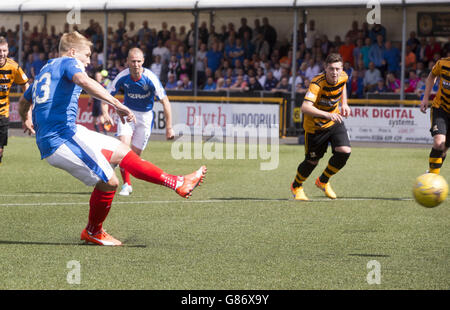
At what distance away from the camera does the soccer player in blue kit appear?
11383 mm

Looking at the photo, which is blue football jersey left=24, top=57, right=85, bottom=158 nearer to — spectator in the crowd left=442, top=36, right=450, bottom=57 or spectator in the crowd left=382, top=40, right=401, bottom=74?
spectator in the crowd left=382, top=40, right=401, bottom=74

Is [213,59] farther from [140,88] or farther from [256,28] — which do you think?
[140,88]

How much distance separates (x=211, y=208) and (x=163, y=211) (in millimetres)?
638

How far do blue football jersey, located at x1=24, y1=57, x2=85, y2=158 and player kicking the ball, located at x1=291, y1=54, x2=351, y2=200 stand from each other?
4107mm

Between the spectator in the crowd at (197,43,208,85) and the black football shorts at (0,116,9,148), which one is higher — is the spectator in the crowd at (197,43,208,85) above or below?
above

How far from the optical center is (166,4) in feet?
84.1

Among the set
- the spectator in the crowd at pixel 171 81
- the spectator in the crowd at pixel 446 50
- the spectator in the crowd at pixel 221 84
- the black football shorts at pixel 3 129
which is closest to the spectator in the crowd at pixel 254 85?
the spectator in the crowd at pixel 221 84

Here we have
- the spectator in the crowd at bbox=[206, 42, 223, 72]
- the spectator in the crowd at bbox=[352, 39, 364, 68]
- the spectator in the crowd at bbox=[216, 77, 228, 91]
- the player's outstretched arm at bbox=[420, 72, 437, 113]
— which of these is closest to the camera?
the player's outstretched arm at bbox=[420, 72, 437, 113]

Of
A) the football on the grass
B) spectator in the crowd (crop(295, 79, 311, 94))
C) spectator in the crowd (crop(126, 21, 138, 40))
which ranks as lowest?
the football on the grass

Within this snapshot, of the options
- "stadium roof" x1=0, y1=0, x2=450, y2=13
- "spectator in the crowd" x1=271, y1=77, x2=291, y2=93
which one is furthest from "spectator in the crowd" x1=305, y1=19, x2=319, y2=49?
"stadium roof" x1=0, y1=0, x2=450, y2=13

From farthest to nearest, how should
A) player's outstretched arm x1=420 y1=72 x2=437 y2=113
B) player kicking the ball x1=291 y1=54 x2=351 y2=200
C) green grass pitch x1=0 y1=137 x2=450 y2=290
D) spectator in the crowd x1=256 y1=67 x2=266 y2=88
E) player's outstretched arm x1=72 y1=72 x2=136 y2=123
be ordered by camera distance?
spectator in the crowd x1=256 y1=67 x2=266 y2=88 < player's outstretched arm x1=420 y1=72 x2=437 y2=113 < player kicking the ball x1=291 y1=54 x2=351 y2=200 < player's outstretched arm x1=72 y1=72 x2=136 y2=123 < green grass pitch x1=0 y1=137 x2=450 y2=290

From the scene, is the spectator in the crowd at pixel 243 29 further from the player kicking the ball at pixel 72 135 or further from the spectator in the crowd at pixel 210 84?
the player kicking the ball at pixel 72 135

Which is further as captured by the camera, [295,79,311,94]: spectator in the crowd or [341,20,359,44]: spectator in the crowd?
[341,20,359,44]: spectator in the crowd
